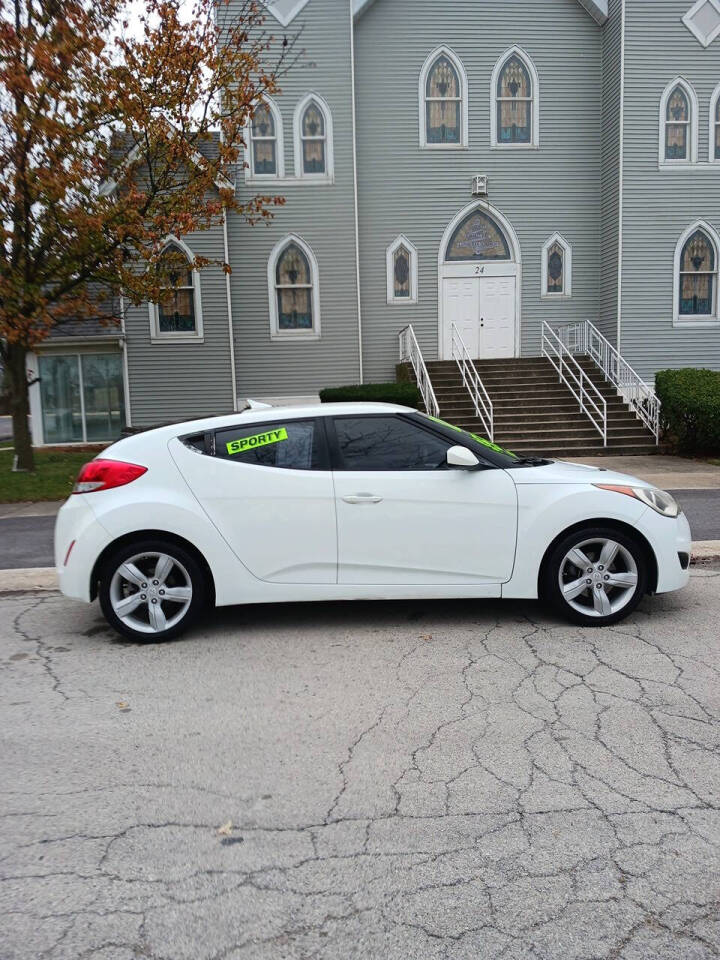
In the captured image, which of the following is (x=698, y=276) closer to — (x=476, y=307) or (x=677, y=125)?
(x=677, y=125)

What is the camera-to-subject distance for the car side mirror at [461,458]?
530cm

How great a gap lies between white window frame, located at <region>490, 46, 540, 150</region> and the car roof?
56.8 ft

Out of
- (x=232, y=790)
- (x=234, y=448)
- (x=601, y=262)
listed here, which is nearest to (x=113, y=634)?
(x=234, y=448)

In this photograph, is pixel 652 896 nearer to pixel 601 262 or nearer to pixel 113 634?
pixel 113 634

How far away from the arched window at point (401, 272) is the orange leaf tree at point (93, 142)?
7.53 meters

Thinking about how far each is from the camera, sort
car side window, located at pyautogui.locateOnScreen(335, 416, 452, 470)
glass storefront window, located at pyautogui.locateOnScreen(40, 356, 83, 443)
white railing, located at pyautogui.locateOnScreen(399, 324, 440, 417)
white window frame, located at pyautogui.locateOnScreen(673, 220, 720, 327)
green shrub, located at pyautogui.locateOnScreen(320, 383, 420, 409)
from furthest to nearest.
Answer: glass storefront window, located at pyautogui.locateOnScreen(40, 356, 83, 443) → white window frame, located at pyautogui.locateOnScreen(673, 220, 720, 327) → white railing, located at pyautogui.locateOnScreen(399, 324, 440, 417) → green shrub, located at pyautogui.locateOnScreen(320, 383, 420, 409) → car side window, located at pyautogui.locateOnScreen(335, 416, 452, 470)

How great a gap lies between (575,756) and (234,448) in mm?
3050

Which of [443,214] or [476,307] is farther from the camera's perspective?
[476,307]

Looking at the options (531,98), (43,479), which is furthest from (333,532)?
(531,98)

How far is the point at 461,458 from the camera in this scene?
17.4 feet

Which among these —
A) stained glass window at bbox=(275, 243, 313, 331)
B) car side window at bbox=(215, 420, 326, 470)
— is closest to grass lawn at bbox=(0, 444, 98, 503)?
stained glass window at bbox=(275, 243, 313, 331)

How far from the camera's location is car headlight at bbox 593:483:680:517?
5.43 m

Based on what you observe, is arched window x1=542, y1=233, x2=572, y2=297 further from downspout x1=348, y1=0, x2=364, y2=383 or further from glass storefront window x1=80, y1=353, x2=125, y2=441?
glass storefront window x1=80, y1=353, x2=125, y2=441

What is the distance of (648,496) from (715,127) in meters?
18.4
